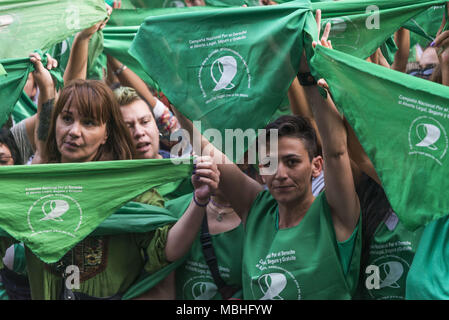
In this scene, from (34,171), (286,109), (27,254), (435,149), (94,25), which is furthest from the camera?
(286,109)

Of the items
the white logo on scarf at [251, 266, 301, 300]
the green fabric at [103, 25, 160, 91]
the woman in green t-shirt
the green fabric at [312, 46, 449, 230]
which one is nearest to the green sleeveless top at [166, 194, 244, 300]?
the woman in green t-shirt

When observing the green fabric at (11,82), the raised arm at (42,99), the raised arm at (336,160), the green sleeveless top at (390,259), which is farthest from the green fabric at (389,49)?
the green fabric at (11,82)

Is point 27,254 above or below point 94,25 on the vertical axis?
below

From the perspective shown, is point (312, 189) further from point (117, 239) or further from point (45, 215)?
point (45, 215)

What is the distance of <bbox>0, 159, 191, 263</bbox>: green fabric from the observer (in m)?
3.38

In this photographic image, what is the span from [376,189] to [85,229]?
144 centimetres

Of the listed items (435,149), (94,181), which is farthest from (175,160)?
(435,149)

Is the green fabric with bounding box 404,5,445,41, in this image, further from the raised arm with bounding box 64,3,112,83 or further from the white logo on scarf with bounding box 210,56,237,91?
the raised arm with bounding box 64,3,112,83

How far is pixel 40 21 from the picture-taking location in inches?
158

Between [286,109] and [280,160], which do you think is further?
[286,109]

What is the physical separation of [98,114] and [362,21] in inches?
57.8

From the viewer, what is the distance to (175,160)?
3.41 metres

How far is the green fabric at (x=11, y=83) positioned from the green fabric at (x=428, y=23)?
7.16ft

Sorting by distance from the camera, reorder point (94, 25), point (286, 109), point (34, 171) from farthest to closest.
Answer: point (286, 109) → point (94, 25) → point (34, 171)
